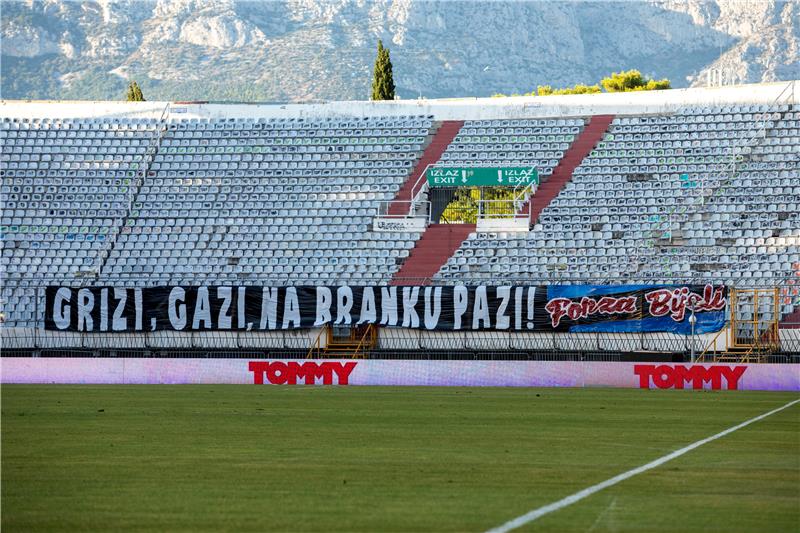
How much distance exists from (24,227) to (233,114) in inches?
405

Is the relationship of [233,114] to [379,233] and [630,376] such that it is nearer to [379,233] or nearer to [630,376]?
[379,233]

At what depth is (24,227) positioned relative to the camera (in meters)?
47.2

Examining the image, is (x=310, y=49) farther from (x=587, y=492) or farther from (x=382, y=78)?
(x=587, y=492)

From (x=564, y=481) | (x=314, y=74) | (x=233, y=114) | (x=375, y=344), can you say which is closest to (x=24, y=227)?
(x=233, y=114)

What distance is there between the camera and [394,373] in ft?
109

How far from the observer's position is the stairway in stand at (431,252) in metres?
42.8

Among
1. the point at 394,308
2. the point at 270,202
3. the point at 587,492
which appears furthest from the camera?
the point at 270,202

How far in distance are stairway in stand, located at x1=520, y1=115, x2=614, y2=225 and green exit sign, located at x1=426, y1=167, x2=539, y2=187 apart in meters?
0.62

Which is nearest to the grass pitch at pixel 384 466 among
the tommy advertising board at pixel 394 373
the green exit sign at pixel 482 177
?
the tommy advertising board at pixel 394 373

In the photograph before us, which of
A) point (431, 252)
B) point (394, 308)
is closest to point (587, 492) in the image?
point (394, 308)

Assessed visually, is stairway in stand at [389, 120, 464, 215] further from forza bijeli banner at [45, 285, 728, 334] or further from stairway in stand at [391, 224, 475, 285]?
forza bijeli banner at [45, 285, 728, 334]

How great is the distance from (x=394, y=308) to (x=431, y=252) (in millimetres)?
4167

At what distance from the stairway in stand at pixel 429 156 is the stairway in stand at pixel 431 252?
1777 millimetres

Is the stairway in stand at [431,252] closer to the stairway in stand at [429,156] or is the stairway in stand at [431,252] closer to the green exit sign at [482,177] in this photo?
the stairway in stand at [429,156]
